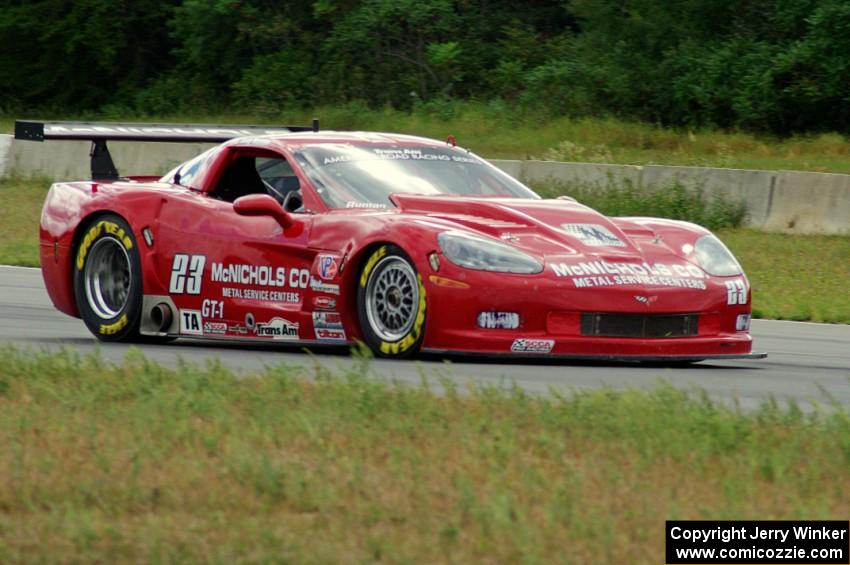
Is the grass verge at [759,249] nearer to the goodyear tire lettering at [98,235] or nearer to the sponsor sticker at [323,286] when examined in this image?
the sponsor sticker at [323,286]

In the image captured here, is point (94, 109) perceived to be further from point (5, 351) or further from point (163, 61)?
point (5, 351)

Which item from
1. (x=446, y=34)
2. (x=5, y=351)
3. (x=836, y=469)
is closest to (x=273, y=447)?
(x=836, y=469)

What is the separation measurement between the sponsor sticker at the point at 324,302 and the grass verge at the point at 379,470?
1654 mm

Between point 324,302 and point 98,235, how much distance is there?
6.42 feet

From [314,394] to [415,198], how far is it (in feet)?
7.98

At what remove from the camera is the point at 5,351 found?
755 centimetres

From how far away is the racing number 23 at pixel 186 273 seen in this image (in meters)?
9.05

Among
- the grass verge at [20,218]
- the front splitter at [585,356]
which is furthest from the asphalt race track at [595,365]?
the grass verge at [20,218]

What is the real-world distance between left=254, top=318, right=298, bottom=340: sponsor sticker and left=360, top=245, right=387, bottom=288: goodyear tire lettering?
55 cm

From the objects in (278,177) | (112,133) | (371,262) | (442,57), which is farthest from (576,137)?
(371,262)

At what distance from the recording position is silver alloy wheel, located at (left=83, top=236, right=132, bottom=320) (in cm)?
953

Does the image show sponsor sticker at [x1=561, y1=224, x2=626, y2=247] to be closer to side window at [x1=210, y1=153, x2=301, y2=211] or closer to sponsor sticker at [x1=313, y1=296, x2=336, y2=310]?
sponsor sticker at [x1=313, y1=296, x2=336, y2=310]

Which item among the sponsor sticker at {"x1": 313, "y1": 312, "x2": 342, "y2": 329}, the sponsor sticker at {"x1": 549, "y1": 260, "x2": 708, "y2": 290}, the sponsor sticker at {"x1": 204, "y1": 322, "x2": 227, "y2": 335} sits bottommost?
the sponsor sticker at {"x1": 204, "y1": 322, "x2": 227, "y2": 335}

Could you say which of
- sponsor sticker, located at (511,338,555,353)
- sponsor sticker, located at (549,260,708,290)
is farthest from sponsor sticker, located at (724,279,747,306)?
sponsor sticker, located at (511,338,555,353)
